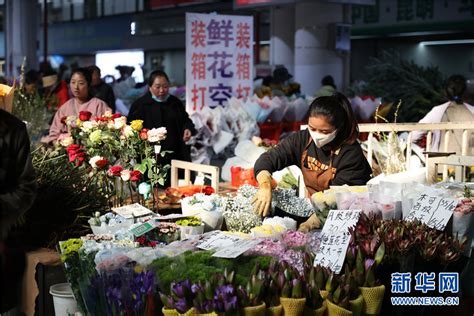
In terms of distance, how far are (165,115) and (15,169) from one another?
3.72 m

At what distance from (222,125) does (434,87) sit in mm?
2677

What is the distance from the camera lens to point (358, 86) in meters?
11.6

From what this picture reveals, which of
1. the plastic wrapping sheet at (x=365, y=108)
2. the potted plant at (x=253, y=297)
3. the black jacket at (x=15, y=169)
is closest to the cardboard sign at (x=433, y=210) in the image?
the potted plant at (x=253, y=297)

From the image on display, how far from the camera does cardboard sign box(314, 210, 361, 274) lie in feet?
9.78

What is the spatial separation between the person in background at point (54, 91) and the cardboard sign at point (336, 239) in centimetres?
607

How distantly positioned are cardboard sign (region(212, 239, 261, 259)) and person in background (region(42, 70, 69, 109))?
6.01 meters

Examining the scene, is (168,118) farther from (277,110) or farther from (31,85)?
(31,85)

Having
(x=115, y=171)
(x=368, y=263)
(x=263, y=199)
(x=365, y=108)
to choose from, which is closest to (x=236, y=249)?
(x=368, y=263)

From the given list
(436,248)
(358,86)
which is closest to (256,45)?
(358,86)

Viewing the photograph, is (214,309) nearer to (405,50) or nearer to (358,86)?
(358,86)

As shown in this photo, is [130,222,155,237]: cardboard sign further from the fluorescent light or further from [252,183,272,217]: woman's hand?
the fluorescent light

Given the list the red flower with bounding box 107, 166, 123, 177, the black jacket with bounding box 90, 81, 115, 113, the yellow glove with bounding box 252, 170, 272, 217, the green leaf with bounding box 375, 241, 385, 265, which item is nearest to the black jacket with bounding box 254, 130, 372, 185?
the yellow glove with bounding box 252, 170, 272, 217

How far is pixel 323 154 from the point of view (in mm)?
4125

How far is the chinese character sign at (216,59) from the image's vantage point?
29.3 ft
